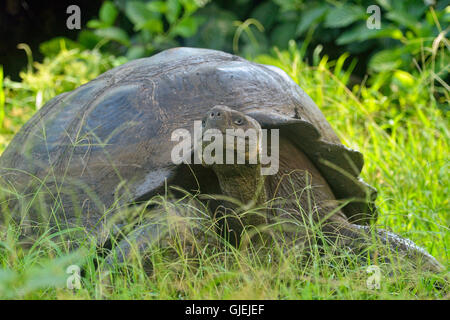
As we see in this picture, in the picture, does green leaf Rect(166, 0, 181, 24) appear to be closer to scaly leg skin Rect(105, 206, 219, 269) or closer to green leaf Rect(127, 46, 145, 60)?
green leaf Rect(127, 46, 145, 60)

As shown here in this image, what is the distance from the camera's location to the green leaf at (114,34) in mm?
6484

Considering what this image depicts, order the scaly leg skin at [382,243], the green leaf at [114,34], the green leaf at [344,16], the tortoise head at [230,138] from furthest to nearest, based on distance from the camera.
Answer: the green leaf at [114,34]
the green leaf at [344,16]
the scaly leg skin at [382,243]
the tortoise head at [230,138]

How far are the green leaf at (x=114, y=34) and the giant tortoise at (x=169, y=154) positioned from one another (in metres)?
3.80

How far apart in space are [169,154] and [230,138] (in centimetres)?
39

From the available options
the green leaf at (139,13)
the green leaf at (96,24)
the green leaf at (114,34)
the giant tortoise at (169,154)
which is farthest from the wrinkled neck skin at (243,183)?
the green leaf at (96,24)

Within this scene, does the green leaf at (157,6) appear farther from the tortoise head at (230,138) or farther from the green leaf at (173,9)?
the tortoise head at (230,138)

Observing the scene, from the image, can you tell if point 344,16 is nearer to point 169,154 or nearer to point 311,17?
point 311,17

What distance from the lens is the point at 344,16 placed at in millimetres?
5727

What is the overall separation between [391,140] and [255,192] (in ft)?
6.89

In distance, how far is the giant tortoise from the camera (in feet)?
7.78

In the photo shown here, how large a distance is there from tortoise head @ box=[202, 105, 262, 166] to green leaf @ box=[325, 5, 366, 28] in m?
3.93

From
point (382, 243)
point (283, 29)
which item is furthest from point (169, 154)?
point (283, 29)
